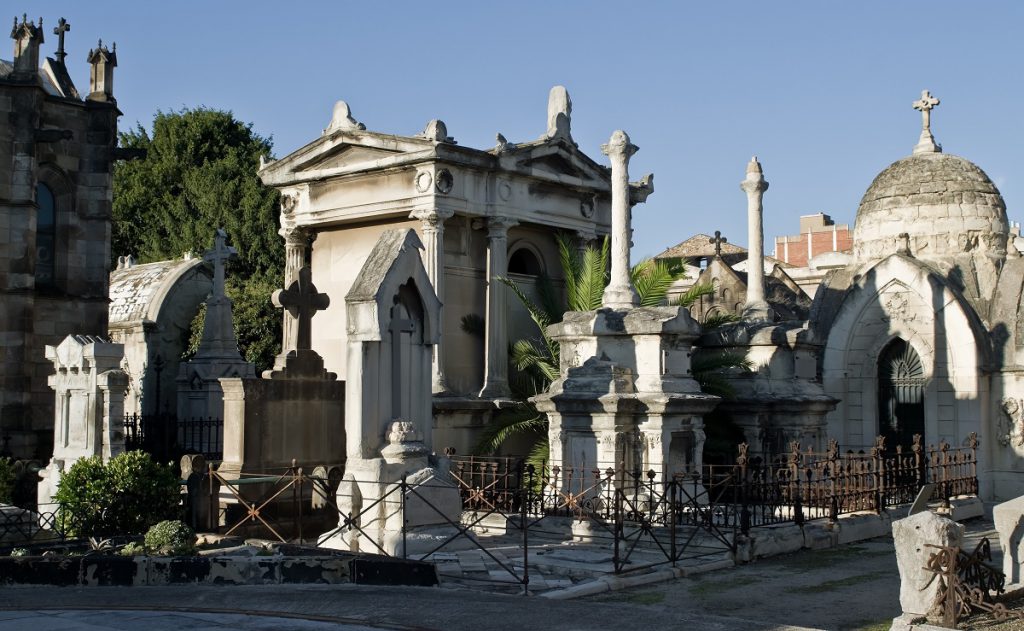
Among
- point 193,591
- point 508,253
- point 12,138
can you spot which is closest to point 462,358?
point 508,253

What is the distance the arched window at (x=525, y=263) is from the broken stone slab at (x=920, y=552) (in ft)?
47.0

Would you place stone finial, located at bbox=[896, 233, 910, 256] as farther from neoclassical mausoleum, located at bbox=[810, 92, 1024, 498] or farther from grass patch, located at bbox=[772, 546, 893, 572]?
grass patch, located at bbox=[772, 546, 893, 572]

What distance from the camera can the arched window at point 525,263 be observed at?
2281 cm

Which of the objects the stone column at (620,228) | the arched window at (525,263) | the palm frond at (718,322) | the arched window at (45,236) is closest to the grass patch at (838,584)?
the stone column at (620,228)

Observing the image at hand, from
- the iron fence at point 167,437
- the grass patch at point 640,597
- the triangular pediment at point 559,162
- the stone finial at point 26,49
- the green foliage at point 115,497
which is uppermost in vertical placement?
the stone finial at point 26,49

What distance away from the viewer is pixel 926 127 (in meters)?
22.9

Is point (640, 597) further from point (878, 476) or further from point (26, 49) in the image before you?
point (26, 49)

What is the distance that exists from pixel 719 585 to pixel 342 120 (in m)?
13.0

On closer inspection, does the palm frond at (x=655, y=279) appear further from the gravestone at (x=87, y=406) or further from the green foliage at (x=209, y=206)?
the green foliage at (x=209, y=206)

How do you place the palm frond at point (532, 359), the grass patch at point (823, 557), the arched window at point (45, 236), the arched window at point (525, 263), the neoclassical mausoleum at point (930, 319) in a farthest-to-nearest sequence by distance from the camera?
the arched window at point (525, 263) → the arched window at point (45, 236) → the palm frond at point (532, 359) → the neoclassical mausoleum at point (930, 319) → the grass patch at point (823, 557)

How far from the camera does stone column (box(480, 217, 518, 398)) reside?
2075cm

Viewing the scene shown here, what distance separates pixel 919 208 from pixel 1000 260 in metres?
1.78

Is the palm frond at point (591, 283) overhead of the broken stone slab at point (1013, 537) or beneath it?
overhead

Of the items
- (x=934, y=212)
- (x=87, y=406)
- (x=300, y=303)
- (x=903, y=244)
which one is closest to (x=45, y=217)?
(x=87, y=406)
